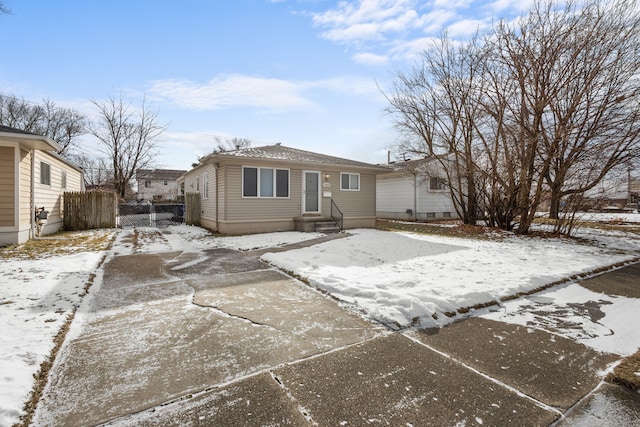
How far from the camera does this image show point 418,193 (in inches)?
737

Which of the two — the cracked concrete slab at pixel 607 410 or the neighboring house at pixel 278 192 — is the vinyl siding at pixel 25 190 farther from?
the cracked concrete slab at pixel 607 410

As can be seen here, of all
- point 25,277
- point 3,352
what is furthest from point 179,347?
point 25,277

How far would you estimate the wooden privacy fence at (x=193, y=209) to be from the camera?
48.7 feet

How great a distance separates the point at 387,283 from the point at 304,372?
8.59 ft

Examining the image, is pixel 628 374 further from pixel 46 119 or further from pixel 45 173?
pixel 46 119

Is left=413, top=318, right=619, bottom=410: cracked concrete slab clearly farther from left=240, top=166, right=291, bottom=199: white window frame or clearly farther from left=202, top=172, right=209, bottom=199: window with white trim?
left=202, top=172, right=209, bottom=199: window with white trim

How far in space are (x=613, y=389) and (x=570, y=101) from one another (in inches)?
459

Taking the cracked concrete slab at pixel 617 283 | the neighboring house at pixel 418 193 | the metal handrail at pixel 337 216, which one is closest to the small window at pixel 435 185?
the neighboring house at pixel 418 193

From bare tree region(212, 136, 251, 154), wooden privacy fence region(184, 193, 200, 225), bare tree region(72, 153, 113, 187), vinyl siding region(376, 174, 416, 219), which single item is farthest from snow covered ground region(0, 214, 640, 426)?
bare tree region(212, 136, 251, 154)

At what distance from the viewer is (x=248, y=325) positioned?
3371mm

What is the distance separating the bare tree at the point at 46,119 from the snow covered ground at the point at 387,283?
3027 centimetres

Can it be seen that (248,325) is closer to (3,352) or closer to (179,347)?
(179,347)

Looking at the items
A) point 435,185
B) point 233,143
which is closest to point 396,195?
point 435,185

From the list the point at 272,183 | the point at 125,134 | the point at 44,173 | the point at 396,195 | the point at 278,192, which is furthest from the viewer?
the point at 125,134
